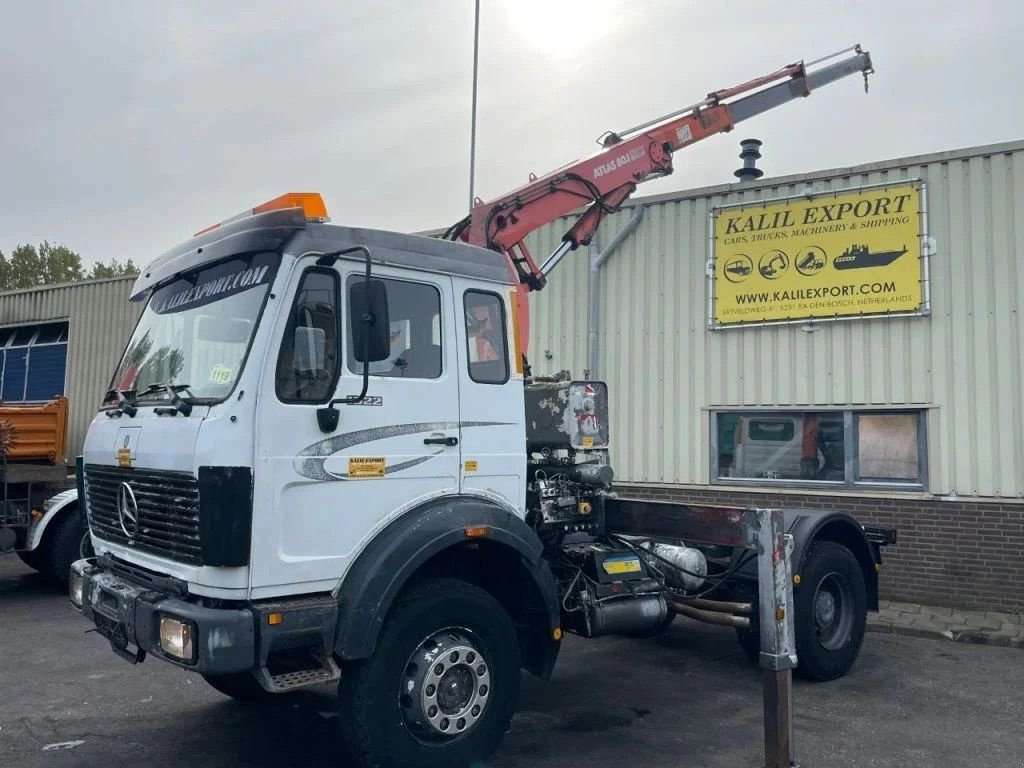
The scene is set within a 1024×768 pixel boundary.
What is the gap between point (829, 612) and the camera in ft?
24.2

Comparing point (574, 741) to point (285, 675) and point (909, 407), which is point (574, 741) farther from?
point (909, 407)

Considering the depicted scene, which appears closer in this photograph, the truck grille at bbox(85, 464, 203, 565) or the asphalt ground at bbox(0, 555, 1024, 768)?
the truck grille at bbox(85, 464, 203, 565)

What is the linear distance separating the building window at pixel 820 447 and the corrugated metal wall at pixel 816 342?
167mm

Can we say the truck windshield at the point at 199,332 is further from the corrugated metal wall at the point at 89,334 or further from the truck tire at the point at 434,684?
the corrugated metal wall at the point at 89,334

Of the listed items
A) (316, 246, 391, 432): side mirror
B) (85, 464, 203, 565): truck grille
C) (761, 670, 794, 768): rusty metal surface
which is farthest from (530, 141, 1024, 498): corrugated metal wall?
Answer: (85, 464, 203, 565): truck grille

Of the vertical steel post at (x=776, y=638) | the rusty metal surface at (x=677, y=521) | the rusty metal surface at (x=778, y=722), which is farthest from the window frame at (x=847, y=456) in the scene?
the rusty metal surface at (x=778, y=722)

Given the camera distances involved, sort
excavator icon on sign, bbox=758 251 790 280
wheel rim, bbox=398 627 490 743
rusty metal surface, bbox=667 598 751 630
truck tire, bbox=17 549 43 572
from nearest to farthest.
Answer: wheel rim, bbox=398 627 490 743 < rusty metal surface, bbox=667 598 751 630 < truck tire, bbox=17 549 43 572 < excavator icon on sign, bbox=758 251 790 280

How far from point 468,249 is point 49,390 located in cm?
1664

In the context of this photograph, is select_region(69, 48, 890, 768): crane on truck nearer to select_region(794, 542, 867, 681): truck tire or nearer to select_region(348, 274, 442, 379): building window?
select_region(348, 274, 442, 379): building window

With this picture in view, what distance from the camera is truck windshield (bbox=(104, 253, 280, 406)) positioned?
470 centimetres

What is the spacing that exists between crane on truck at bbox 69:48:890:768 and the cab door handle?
17mm

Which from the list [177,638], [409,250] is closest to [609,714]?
[177,638]

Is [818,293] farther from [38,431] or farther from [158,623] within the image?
[38,431]

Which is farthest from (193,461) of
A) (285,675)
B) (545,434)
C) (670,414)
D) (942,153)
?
(942,153)
